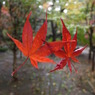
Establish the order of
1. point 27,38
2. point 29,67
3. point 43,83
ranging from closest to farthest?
1. point 27,38
2. point 43,83
3. point 29,67

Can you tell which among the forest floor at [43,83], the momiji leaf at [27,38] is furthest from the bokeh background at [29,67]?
the momiji leaf at [27,38]

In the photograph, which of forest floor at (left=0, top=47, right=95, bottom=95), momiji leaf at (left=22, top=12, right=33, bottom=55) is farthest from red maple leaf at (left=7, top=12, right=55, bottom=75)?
forest floor at (left=0, top=47, right=95, bottom=95)

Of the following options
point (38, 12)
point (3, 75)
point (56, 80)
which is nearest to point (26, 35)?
point (38, 12)

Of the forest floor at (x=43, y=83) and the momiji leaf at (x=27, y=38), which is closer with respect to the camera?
the momiji leaf at (x=27, y=38)

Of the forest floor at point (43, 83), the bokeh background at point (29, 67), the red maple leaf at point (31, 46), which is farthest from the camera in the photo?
the forest floor at point (43, 83)

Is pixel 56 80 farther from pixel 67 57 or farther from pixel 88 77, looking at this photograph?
pixel 67 57

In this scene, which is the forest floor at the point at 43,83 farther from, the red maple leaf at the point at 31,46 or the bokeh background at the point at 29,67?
the red maple leaf at the point at 31,46

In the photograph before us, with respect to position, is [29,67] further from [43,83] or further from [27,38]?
[27,38]

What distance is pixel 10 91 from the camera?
213 cm

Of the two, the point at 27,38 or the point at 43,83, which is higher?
the point at 27,38

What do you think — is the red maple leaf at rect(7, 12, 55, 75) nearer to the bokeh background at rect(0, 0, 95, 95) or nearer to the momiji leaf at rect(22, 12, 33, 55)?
the momiji leaf at rect(22, 12, 33, 55)

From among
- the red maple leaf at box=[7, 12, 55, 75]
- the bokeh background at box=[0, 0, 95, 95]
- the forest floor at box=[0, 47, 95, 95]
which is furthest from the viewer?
the forest floor at box=[0, 47, 95, 95]

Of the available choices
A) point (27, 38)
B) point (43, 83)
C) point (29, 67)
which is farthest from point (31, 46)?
point (29, 67)

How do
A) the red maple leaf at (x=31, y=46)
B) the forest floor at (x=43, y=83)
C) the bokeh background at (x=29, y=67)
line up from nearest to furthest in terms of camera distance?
1. the red maple leaf at (x=31, y=46)
2. the bokeh background at (x=29, y=67)
3. the forest floor at (x=43, y=83)
